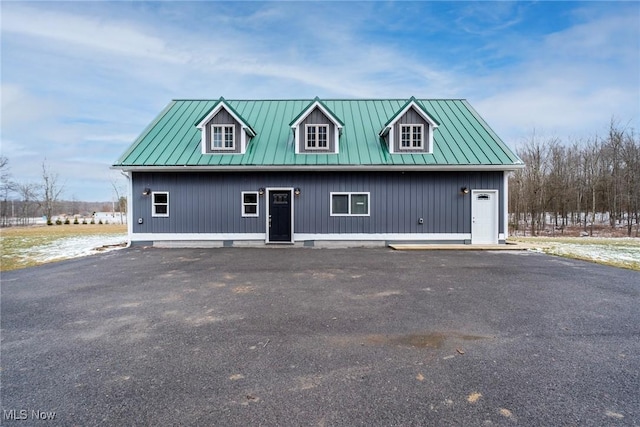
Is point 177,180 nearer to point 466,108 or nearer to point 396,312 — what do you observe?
point 396,312

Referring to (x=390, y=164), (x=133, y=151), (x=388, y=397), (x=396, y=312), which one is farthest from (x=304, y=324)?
(x=133, y=151)

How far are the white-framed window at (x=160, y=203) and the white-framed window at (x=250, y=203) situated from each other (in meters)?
3.16

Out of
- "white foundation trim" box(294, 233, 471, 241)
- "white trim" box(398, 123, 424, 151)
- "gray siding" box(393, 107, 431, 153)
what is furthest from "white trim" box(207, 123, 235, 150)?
"white trim" box(398, 123, 424, 151)

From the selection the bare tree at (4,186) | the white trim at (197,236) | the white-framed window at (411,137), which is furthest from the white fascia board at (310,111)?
the bare tree at (4,186)

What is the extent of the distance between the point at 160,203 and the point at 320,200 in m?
6.61

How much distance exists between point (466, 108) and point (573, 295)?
11.8m

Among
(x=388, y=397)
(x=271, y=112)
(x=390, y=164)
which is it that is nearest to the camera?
(x=388, y=397)

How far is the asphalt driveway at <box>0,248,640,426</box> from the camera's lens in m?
2.16

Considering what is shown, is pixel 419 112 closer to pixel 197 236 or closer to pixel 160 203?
pixel 197 236

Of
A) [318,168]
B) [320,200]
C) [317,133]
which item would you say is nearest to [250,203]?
[320,200]

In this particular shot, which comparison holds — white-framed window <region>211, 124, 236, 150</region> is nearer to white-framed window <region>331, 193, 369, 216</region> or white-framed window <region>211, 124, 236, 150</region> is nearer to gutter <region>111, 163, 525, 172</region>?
gutter <region>111, 163, 525, 172</region>

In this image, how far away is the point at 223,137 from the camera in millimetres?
11773

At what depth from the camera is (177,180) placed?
1169 centimetres

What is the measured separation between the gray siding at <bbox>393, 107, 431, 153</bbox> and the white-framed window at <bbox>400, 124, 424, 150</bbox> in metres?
0.12
